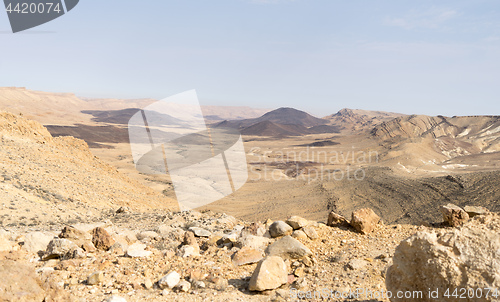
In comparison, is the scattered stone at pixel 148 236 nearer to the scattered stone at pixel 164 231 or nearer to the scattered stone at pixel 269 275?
the scattered stone at pixel 164 231

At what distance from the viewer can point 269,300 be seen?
356cm

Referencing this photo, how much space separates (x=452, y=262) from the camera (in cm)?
258

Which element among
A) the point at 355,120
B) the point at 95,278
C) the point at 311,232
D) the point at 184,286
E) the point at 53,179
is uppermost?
the point at 95,278

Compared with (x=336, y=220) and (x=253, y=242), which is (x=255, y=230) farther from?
(x=336, y=220)

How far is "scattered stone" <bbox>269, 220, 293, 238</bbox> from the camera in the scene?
5.59 metres

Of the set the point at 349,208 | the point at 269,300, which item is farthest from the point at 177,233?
the point at 349,208

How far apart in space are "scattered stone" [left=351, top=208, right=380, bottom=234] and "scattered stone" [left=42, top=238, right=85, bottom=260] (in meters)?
4.31

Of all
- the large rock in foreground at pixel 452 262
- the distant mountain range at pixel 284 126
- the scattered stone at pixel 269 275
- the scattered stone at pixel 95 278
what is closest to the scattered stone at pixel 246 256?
the scattered stone at pixel 269 275

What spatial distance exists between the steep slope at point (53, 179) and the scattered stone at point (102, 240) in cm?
392

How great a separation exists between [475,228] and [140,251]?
13.1ft

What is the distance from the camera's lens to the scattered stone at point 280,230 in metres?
5.59

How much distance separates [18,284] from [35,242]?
1.91 metres

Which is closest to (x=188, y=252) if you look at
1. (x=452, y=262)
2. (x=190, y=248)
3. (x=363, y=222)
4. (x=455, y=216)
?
(x=190, y=248)

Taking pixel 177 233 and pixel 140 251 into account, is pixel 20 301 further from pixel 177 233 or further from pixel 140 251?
pixel 177 233
